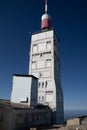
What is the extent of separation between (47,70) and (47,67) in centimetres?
109

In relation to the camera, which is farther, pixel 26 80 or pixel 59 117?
Result: pixel 59 117

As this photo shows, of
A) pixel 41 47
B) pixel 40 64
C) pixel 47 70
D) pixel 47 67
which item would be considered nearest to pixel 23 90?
pixel 47 70

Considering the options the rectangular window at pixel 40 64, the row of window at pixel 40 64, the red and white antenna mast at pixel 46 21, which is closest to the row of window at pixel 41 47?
the row of window at pixel 40 64

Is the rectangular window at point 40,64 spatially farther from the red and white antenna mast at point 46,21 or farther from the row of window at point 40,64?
the red and white antenna mast at point 46,21

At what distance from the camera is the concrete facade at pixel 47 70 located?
48.8 m

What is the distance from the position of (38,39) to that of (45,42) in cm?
336

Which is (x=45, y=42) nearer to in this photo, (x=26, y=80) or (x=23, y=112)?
(x=26, y=80)

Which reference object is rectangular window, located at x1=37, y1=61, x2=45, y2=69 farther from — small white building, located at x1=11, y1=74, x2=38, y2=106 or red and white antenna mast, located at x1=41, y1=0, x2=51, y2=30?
A: small white building, located at x1=11, y1=74, x2=38, y2=106

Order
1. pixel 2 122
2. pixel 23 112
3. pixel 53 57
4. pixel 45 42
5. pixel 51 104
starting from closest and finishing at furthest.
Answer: pixel 2 122
pixel 23 112
pixel 51 104
pixel 53 57
pixel 45 42

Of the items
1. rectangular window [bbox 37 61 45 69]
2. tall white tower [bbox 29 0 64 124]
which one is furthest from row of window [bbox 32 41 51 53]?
rectangular window [bbox 37 61 45 69]

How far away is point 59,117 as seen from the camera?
4959 centimetres

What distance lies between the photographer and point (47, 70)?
5266 centimetres

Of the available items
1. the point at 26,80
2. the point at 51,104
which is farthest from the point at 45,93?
the point at 26,80

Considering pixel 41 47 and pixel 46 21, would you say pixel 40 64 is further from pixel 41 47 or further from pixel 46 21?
pixel 46 21
